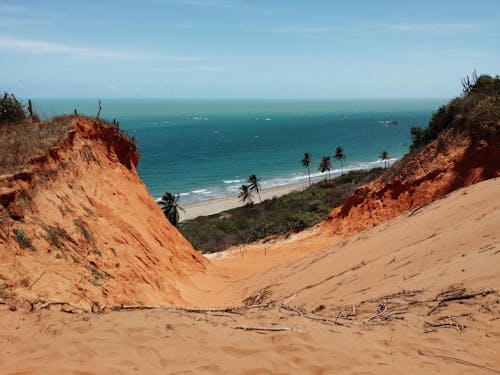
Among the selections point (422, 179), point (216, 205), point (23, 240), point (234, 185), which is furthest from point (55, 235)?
point (234, 185)

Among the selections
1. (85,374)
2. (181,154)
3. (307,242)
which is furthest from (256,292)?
(181,154)

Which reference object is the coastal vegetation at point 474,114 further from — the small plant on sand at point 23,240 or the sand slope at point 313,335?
the small plant on sand at point 23,240

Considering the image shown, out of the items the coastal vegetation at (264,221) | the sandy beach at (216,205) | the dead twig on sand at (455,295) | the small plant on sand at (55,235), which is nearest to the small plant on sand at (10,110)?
the small plant on sand at (55,235)

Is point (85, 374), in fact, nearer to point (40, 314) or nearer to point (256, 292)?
point (40, 314)

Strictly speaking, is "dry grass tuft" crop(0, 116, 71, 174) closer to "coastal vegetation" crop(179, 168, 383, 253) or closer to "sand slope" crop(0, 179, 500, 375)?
"sand slope" crop(0, 179, 500, 375)

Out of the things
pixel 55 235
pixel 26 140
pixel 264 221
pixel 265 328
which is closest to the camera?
pixel 265 328

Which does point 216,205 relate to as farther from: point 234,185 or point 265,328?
point 265,328

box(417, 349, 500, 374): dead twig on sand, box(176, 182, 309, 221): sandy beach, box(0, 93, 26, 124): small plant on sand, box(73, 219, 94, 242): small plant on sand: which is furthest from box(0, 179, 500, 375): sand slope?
box(176, 182, 309, 221): sandy beach
